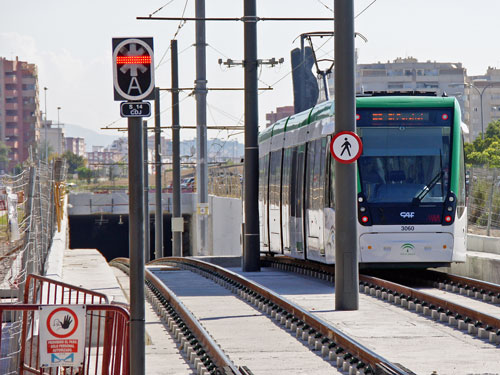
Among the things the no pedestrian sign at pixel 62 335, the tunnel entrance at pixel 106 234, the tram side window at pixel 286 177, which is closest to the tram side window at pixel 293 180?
the tram side window at pixel 286 177

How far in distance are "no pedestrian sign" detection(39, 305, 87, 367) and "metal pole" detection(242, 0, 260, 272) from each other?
596 inches

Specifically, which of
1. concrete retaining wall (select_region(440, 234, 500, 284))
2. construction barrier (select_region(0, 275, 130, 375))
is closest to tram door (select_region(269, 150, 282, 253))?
concrete retaining wall (select_region(440, 234, 500, 284))

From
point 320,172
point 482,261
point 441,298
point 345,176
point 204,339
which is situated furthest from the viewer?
point 482,261

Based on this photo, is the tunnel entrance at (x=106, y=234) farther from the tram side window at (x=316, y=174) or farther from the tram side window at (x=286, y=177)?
the tram side window at (x=316, y=174)

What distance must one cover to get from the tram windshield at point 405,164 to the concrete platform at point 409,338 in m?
2.05

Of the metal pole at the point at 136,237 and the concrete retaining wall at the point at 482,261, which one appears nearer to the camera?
the metal pole at the point at 136,237

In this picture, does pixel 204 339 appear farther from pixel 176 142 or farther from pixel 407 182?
pixel 176 142

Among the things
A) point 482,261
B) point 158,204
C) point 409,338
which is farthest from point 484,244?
point 158,204

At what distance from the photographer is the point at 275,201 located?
81.6 feet

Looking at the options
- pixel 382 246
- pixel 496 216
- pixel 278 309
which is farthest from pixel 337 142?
pixel 496 216

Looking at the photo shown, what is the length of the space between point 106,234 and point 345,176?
221 feet

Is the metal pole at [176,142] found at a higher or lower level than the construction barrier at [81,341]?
higher

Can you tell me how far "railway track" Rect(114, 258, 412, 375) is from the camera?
33.9ft

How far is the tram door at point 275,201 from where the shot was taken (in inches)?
966
